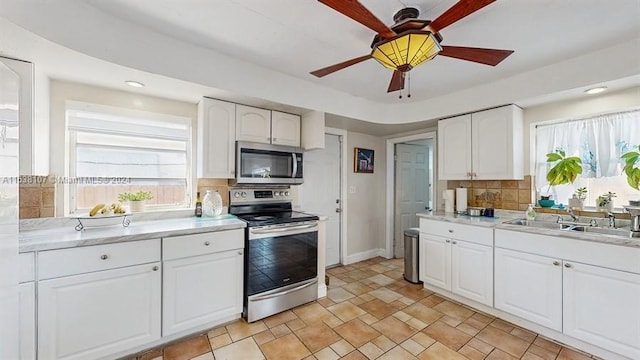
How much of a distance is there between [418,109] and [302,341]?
3.00m

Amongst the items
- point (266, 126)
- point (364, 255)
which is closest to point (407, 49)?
point (266, 126)

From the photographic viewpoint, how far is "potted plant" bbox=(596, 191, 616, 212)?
2.29 metres

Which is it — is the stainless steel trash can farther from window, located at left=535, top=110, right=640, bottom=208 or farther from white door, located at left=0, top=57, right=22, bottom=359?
white door, located at left=0, top=57, right=22, bottom=359

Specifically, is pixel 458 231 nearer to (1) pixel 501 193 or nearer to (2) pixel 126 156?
(1) pixel 501 193

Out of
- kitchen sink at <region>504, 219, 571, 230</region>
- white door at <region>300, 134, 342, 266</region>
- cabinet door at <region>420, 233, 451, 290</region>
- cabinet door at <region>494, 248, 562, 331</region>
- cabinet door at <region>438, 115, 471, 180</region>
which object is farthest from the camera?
white door at <region>300, 134, 342, 266</region>

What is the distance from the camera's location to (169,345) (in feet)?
6.53

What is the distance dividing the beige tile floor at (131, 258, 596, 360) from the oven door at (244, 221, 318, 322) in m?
0.12

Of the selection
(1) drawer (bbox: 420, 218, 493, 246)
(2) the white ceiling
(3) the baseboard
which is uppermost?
(2) the white ceiling

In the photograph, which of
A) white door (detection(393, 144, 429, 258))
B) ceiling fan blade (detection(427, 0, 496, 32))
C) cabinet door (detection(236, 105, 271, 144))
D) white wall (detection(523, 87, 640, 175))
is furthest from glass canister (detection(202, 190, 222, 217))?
white wall (detection(523, 87, 640, 175))

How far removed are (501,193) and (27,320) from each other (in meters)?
4.24

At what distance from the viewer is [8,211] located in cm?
102

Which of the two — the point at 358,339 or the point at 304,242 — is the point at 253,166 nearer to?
the point at 304,242

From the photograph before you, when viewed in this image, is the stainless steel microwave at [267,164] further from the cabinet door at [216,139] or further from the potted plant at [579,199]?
the potted plant at [579,199]

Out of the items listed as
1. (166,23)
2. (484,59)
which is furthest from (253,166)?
(484,59)
